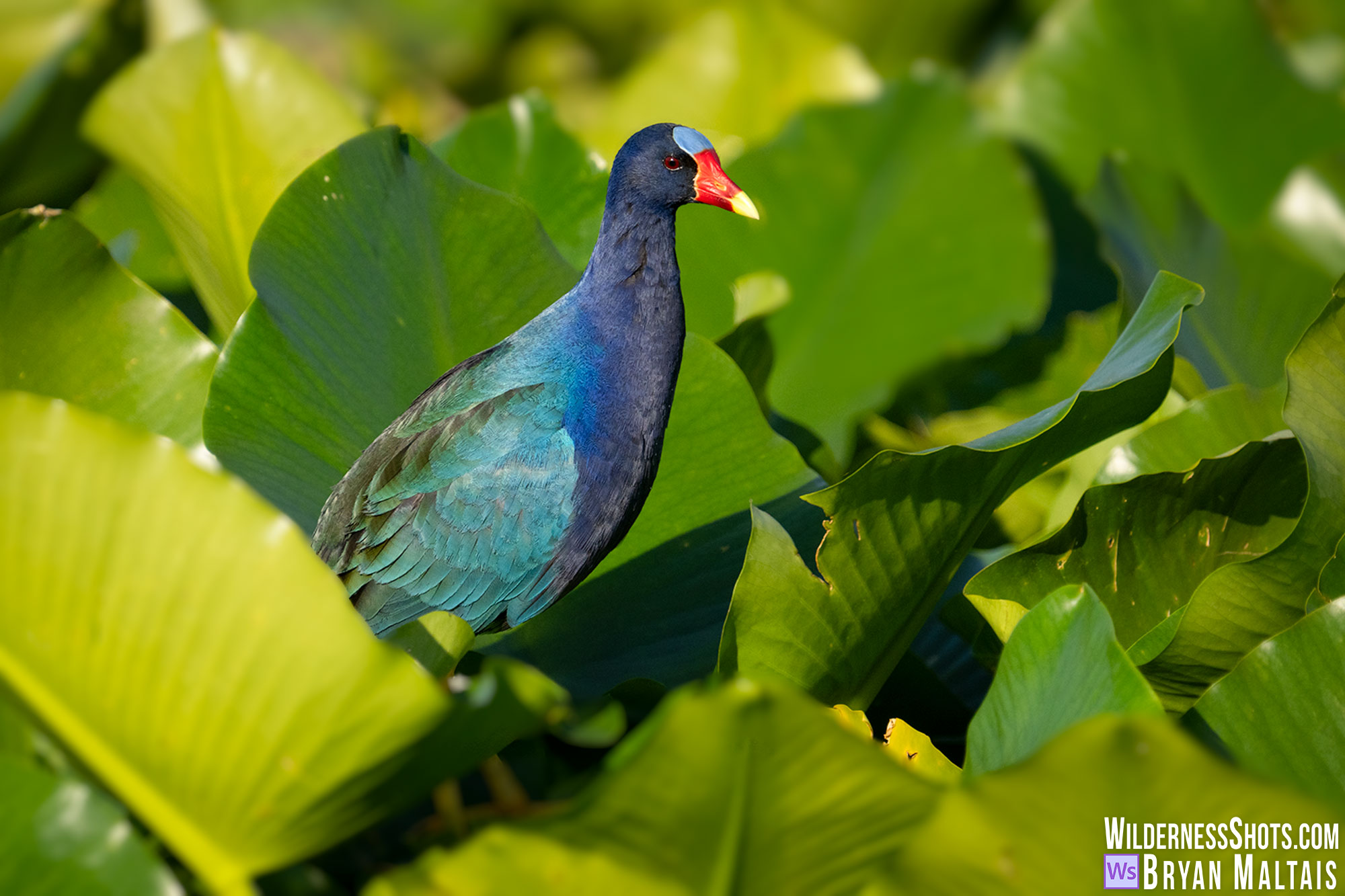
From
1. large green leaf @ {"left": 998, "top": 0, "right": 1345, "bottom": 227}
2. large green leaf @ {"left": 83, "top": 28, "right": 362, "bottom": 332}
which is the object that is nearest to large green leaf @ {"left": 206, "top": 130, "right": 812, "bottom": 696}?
large green leaf @ {"left": 83, "top": 28, "right": 362, "bottom": 332}

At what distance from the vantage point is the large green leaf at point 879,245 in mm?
1782

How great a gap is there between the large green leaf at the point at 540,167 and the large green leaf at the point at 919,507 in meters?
0.61

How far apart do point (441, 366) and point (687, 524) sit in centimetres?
31

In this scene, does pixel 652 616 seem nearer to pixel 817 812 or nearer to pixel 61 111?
pixel 817 812

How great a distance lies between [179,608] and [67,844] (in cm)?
17

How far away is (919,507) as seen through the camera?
1068mm

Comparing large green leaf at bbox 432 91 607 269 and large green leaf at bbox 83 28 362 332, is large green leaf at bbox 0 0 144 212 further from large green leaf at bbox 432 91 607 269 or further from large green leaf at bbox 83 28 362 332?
large green leaf at bbox 432 91 607 269

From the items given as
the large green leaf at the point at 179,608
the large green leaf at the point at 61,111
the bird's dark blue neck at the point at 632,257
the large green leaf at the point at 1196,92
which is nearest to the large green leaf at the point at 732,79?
the large green leaf at the point at 1196,92

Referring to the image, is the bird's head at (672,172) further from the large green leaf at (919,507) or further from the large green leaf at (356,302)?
the large green leaf at (919,507)

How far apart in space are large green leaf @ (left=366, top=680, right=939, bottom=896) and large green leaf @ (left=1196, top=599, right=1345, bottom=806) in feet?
1.13

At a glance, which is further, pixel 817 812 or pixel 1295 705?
pixel 1295 705

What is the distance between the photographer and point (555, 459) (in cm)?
124

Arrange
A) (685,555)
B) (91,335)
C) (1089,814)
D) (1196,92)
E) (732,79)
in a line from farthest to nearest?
1. (732,79)
2. (1196,92)
3. (685,555)
4. (91,335)
5. (1089,814)

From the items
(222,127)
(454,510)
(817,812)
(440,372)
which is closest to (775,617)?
(817,812)
